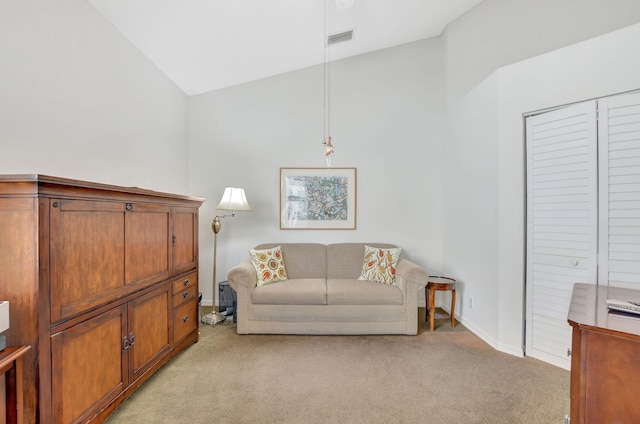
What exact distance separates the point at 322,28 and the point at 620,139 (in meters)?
2.84

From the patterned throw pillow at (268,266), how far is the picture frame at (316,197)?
0.61 m

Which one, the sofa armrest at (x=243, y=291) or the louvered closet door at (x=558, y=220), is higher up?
the louvered closet door at (x=558, y=220)

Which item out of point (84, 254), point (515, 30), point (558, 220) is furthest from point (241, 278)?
point (515, 30)

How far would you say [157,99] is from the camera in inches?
126

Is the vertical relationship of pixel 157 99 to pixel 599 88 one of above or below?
above

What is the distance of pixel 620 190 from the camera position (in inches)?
83.3

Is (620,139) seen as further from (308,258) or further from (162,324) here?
(162,324)

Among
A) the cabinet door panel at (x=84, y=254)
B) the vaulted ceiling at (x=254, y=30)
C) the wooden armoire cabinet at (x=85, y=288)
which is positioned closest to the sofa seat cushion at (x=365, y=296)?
the wooden armoire cabinet at (x=85, y=288)

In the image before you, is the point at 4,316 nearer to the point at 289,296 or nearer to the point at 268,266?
the point at 289,296

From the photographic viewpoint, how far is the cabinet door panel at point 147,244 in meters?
1.91

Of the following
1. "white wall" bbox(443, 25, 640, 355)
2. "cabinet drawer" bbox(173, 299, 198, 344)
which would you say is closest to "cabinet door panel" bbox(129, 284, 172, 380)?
"cabinet drawer" bbox(173, 299, 198, 344)

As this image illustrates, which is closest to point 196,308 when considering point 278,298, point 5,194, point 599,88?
point 278,298

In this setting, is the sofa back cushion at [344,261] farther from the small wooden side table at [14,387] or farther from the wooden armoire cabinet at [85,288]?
the small wooden side table at [14,387]

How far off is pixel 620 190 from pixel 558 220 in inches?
16.6
